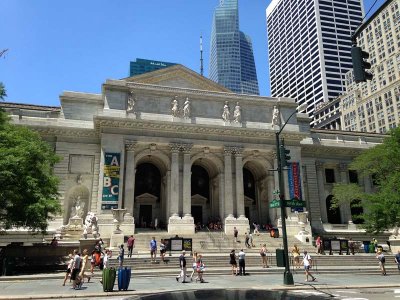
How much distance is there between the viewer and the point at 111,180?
37.0 metres

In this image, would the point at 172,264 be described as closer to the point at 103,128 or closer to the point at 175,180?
the point at 175,180

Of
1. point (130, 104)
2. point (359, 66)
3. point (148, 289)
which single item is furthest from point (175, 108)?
point (359, 66)

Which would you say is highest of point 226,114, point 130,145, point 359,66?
point 226,114

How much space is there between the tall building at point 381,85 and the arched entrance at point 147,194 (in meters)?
59.4

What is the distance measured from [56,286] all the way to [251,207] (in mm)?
32580

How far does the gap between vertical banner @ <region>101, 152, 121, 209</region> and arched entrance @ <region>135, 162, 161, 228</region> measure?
617cm

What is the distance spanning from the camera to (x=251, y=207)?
46906 mm

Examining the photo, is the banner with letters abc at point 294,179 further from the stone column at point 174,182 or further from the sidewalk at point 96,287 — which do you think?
the sidewalk at point 96,287

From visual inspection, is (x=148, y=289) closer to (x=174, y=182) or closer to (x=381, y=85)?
(x=174, y=182)

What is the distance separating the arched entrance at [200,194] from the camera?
4525 centimetres

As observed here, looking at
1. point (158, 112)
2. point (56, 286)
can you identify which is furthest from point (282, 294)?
point (158, 112)

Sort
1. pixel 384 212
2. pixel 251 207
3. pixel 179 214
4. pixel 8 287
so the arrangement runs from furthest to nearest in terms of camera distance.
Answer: pixel 251 207 < pixel 179 214 < pixel 384 212 < pixel 8 287

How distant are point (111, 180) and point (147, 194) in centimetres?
713

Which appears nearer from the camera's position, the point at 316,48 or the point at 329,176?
the point at 329,176
